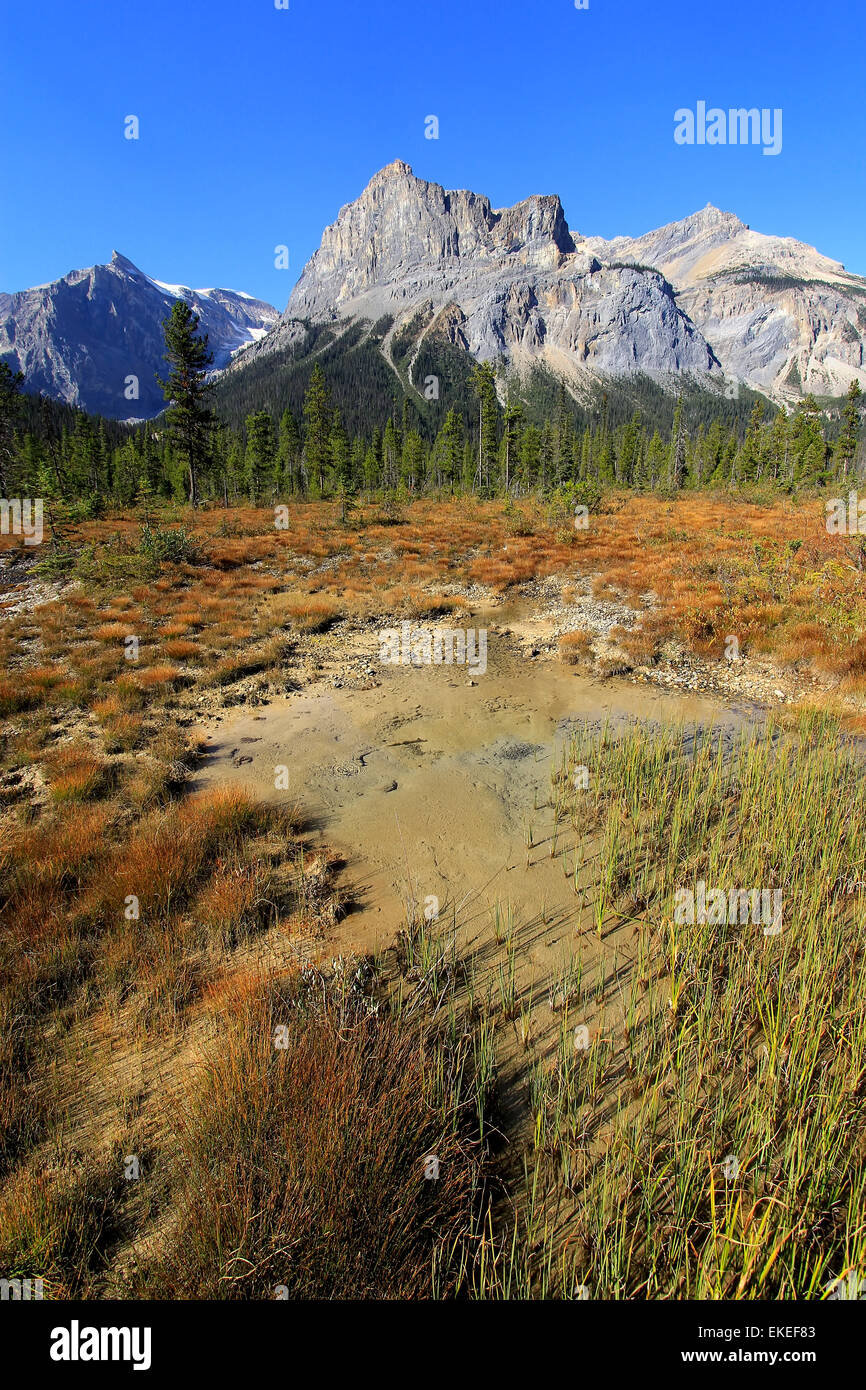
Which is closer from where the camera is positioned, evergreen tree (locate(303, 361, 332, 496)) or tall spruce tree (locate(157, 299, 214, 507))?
tall spruce tree (locate(157, 299, 214, 507))

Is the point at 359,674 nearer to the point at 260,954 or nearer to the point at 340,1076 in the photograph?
the point at 260,954

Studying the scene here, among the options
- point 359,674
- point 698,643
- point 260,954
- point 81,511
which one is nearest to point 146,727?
point 359,674

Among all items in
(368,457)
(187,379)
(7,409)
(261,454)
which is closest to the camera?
(187,379)

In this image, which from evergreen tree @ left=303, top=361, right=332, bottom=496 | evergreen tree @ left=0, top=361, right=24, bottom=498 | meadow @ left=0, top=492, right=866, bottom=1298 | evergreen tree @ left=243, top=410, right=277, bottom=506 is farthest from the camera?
evergreen tree @ left=243, top=410, right=277, bottom=506

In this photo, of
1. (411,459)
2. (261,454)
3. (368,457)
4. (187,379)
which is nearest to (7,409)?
(187,379)

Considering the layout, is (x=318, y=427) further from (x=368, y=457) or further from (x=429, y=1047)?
(x=429, y=1047)

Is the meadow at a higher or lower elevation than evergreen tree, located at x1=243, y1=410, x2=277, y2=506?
lower

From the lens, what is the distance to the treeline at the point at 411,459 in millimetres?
58562

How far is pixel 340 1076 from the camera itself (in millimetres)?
3080

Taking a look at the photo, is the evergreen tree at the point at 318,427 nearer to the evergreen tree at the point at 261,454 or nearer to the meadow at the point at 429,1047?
the evergreen tree at the point at 261,454

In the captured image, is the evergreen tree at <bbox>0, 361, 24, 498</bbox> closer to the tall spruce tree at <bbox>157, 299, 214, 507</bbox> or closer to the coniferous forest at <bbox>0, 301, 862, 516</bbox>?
the coniferous forest at <bbox>0, 301, 862, 516</bbox>

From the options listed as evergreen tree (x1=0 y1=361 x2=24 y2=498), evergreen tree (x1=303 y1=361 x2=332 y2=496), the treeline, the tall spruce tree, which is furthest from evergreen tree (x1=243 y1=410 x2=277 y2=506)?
evergreen tree (x1=0 y1=361 x2=24 y2=498)

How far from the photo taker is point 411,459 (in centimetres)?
8150

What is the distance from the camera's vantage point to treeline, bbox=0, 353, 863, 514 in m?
58.6
